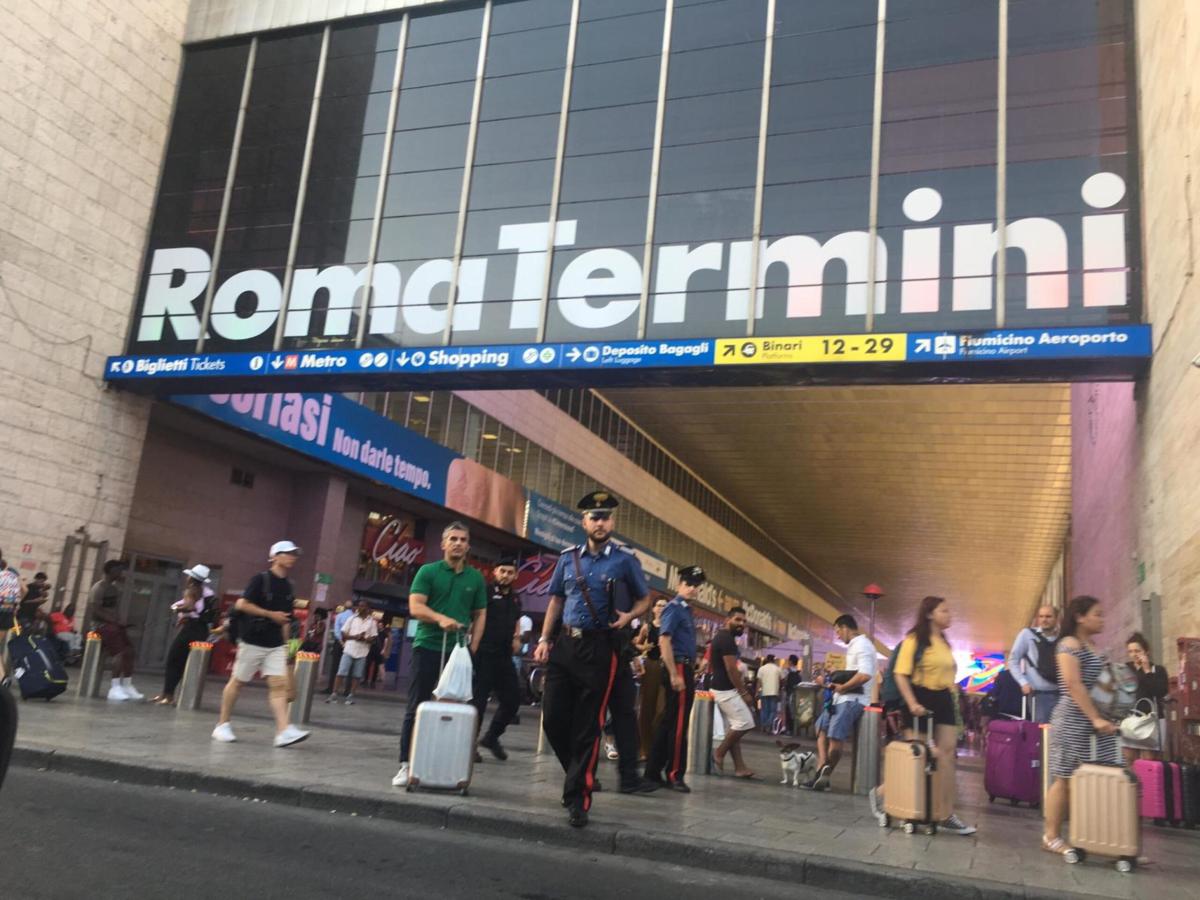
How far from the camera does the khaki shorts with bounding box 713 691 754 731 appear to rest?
875cm

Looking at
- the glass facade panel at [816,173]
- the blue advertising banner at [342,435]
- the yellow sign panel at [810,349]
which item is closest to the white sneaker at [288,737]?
the yellow sign panel at [810,349]

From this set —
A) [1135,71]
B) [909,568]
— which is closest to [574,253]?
[1135,71]

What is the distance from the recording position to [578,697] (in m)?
5.65

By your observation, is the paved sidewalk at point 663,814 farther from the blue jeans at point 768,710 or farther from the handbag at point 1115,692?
the blue jeans at point 768,710

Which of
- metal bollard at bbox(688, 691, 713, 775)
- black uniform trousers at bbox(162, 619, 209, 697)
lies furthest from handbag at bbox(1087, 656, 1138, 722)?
black uniform trousers at bbox(162, 619, 209, 697)

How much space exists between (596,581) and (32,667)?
7137 millimetres

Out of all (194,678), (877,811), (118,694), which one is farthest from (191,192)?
(877,811)

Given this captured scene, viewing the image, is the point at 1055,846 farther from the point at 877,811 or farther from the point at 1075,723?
the point at 877,811

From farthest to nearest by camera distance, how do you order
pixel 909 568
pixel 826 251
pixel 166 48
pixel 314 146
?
pixel 909 568, pixel 166 48, pixel 314 146, pixel 826 251

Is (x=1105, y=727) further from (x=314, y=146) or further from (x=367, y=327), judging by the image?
(x=314, y=146)

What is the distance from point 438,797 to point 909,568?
4606cm

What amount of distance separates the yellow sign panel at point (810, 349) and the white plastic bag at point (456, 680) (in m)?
7.84

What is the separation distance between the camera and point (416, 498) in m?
24.1

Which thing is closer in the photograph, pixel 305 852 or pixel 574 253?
pixel 305 852
